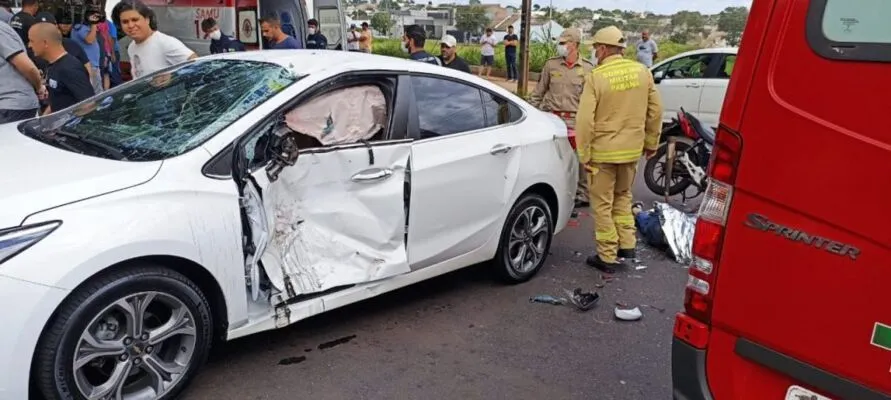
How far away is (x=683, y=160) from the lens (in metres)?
7.12

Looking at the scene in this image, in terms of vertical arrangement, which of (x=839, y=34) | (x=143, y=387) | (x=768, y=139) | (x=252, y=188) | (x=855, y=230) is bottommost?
(x=143, y=387)

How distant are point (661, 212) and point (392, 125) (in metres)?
3.21

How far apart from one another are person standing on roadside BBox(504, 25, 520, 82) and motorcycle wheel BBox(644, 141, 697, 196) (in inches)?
493

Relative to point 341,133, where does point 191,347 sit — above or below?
below

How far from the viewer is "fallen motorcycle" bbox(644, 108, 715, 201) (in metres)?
7.02

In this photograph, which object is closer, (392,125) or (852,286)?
(852,286)

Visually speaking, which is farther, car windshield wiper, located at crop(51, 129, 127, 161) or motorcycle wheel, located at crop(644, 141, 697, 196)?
motorcycle wheel, located at crop(644, 141, 697, 196)

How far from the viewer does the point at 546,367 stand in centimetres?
370

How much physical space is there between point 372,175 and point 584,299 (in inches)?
68.8

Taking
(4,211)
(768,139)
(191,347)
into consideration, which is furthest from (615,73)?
(4,211)

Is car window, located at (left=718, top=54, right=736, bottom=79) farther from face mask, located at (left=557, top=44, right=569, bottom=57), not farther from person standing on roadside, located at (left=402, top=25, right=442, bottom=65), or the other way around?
person standing on roadside, located at (left=402, top=25, right=442, bottom=65)

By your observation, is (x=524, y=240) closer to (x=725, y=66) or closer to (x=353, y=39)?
(x=725, y=66)

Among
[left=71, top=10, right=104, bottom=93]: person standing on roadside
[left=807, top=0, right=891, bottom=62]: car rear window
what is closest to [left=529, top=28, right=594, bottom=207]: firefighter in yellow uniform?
[left=807, top=0, right=891, bottom=62]: car rear window

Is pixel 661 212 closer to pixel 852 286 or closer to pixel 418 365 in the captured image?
pixel 418 365
